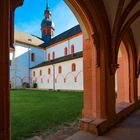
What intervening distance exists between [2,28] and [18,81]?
35.3 metres

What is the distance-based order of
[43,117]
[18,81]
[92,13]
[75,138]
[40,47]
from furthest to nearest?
[40,47] → [18,81] → [43,117] → [92,13] → [75,138]

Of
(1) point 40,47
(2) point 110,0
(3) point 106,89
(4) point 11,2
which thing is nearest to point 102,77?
(3) point 106,89

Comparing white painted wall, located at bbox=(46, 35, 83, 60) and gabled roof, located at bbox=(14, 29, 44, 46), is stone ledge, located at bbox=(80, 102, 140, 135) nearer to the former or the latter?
white painted wall, located at bbox=(46, 35, 83, 60)

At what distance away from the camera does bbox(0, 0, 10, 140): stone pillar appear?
7.55 feet

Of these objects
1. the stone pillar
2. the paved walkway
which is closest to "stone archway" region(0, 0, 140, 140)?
the paved walkway

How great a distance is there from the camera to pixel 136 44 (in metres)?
8.00

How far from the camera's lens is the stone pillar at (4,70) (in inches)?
90.7

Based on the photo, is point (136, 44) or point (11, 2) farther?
point (136, 44)

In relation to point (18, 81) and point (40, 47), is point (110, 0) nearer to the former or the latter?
point (18, 81)

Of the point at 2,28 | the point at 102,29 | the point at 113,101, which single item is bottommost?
the point at 113,101

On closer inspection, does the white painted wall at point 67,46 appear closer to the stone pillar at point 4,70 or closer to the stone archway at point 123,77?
the stone archway at point 123,77

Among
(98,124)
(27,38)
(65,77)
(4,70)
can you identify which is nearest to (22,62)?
(27,38)

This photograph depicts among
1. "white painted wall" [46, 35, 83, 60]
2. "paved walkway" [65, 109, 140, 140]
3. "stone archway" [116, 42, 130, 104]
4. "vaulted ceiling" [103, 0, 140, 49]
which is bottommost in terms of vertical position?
"paved walkway" [65, 109, 140, 140]

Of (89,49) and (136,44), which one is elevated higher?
(136,44)
